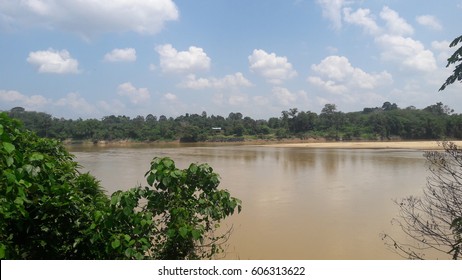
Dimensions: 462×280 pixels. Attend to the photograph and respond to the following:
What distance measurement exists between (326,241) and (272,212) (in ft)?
8.85

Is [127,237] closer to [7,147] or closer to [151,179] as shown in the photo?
[151,179]

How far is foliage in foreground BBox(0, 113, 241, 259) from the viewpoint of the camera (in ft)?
6.87

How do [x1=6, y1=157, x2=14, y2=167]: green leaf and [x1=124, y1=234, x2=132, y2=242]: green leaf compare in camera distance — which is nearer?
[x1=6, y1=157, x2=14, y2=167]: green leaf

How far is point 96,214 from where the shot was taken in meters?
2.38

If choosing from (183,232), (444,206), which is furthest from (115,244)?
(444,206)

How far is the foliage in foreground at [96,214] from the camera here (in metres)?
2.09

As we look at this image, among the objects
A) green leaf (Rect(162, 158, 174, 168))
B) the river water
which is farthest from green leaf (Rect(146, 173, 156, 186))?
the river water

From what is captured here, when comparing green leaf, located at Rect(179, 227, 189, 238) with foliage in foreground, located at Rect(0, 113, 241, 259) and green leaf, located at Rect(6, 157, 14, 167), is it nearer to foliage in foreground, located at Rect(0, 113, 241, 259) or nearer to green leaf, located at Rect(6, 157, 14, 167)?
foliage in foreground, located at Rect(0, 113, 241, 259)

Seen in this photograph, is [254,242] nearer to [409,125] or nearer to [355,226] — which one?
[355,226]

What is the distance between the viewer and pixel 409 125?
197 ft

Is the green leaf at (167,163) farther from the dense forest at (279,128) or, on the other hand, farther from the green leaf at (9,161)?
the dense forest at (279,128)

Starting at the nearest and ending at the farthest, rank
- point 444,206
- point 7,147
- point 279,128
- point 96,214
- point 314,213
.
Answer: point 7,147 < point 96,214 < point 444,206 < point 314,213 < point 279,128

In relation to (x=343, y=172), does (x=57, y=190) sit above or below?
above

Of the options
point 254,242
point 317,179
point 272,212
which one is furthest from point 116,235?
point 317,179
